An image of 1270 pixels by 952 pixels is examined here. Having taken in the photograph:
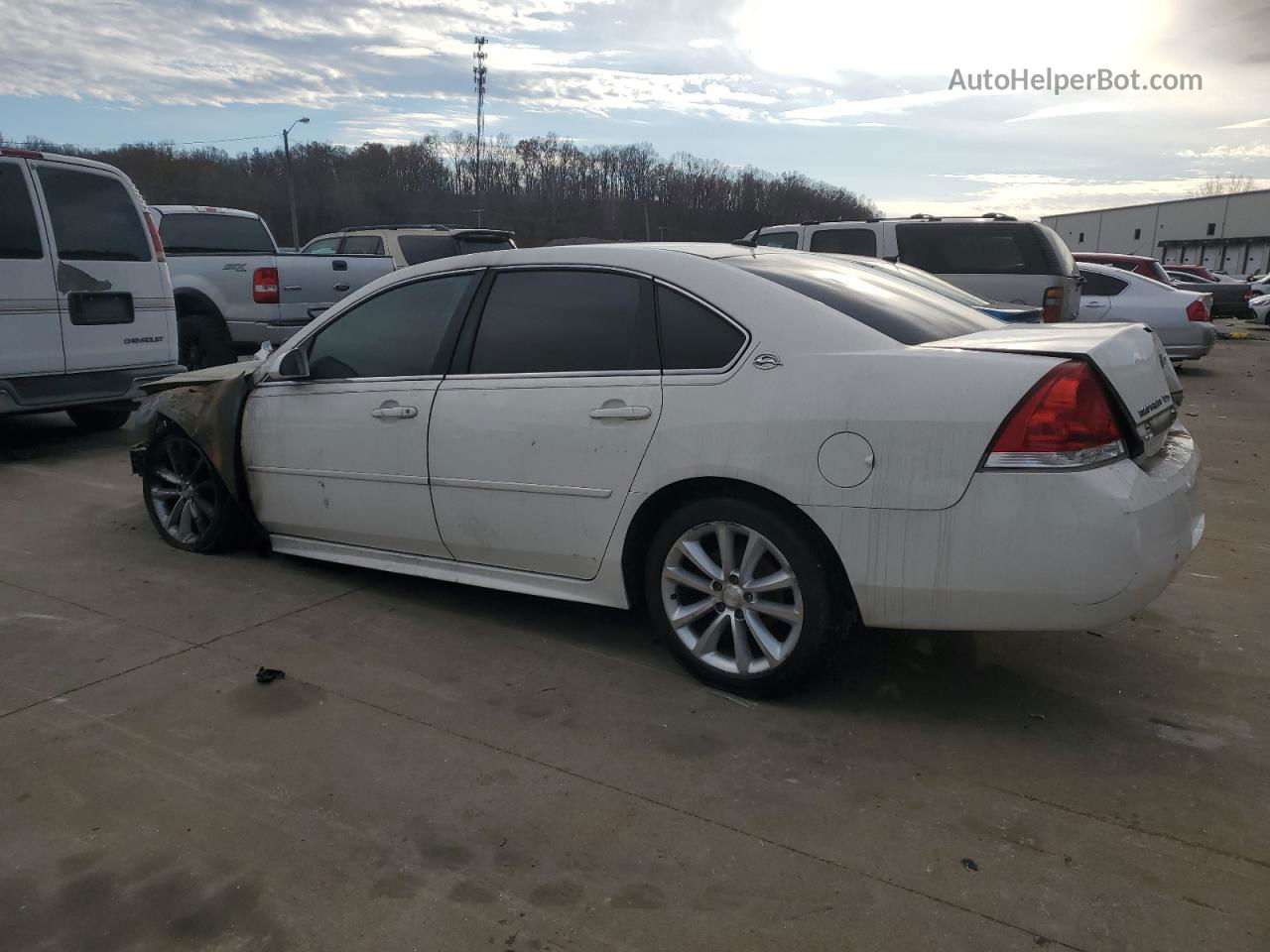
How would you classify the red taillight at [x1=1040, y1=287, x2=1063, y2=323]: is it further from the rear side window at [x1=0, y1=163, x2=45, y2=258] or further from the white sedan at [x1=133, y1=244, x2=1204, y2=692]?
the rear side window at [x1=0, y1=163, x2=45, y2=258]

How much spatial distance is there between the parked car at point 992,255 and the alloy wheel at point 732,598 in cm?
686

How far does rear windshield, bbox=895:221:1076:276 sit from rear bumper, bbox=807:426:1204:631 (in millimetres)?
7032

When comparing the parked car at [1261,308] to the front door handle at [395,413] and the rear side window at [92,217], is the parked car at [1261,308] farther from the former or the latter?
the front door handle at [395,413]

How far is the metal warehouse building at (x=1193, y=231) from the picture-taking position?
208ft

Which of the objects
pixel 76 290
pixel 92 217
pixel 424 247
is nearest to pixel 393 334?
pixel 76 290

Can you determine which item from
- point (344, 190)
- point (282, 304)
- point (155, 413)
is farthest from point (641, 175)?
point (155, 413)

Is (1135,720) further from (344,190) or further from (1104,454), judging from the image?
(344,190)

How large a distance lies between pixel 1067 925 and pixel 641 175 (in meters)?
69.8

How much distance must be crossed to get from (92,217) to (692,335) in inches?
238

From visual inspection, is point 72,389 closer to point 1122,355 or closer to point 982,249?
point 1122,355

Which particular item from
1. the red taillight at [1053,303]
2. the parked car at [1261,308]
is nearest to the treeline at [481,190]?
the parked car at [1261,308]

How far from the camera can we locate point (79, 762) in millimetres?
3084

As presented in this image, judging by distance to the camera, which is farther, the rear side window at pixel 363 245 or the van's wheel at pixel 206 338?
the rear side window at pixel 363 245

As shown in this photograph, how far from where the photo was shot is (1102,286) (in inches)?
539
